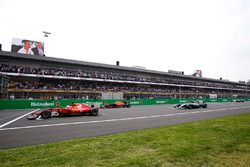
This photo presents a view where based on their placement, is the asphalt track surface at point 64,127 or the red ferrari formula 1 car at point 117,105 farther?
the red ferrari formula 1 car at point 117,105

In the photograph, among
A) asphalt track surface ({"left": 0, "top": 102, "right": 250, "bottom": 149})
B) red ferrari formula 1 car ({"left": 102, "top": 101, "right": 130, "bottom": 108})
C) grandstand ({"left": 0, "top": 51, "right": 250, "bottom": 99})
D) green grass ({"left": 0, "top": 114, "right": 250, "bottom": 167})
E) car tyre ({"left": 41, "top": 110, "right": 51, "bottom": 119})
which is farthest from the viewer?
grandstand ({"left": 0, "top": 51, "right": 250, "bottom": 99})

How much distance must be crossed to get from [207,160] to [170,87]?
5177 cm

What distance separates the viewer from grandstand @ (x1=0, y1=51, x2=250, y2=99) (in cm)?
2895

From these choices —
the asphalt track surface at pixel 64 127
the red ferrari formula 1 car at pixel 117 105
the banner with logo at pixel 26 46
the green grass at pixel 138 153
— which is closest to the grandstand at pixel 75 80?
the banner with logo at pixel 26 46

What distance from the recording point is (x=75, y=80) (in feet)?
118

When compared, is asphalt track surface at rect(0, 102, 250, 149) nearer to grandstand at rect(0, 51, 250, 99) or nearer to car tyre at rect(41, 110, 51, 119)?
car tyre at rect(41, 110, 51, 119)

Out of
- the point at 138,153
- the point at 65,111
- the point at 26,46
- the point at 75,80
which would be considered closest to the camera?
the point at 138,153

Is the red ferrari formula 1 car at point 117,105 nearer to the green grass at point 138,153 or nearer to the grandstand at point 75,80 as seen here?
the grandstand at point 75,80

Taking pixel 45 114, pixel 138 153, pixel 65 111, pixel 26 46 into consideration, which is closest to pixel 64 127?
pixel 45 114

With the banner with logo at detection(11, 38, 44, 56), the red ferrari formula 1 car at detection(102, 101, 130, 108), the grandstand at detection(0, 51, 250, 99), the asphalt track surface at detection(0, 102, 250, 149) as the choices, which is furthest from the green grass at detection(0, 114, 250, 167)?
the banner with logo at detection(11, 38, 44, 56)

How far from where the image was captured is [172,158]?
3.85 m

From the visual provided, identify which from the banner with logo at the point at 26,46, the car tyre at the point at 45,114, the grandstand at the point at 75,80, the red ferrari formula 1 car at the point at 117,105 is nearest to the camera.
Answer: the car tyre at the point at 45,114

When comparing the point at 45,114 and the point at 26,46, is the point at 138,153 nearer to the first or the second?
the point at 45,114

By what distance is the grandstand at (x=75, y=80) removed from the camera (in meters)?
28.9
